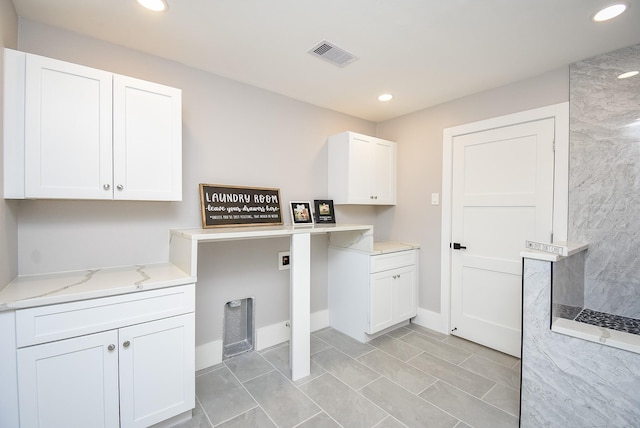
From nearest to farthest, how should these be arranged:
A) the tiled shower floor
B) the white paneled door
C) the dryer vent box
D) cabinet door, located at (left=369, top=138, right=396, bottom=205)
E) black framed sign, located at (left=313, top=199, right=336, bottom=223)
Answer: the tiled shower floor < the white paneled door < the dryer vent box < black framed sign, located at (left=313, top=199, right=336, bottom=223) < cabinet door, located at (left=369, top=138, right=396, bottom=205)

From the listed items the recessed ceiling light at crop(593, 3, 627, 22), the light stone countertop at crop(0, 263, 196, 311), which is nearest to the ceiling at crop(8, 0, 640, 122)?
the recessed ceiling light at crop(593, 3, 627, 22)

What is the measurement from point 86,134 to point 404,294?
297 centimetres

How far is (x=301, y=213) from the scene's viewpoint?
2.66 metres

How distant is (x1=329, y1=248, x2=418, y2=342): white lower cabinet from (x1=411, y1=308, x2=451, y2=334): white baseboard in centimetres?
10

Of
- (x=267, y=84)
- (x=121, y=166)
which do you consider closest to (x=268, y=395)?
(x=121, y=166)

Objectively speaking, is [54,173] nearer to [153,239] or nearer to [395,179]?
[153,239]

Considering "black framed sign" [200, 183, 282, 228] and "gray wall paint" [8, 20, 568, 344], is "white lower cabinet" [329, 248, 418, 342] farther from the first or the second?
"black framed sign" [200, 183, 282, 228]

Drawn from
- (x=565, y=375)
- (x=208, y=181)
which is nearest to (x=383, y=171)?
(x=208, y=181)

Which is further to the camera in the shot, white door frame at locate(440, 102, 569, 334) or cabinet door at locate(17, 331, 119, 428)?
white door frame at locate(440, 102, 569, 334)

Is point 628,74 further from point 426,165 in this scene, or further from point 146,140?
point 146,140

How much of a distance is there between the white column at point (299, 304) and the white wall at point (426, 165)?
5.18 ft

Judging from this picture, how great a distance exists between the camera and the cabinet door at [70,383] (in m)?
1.27

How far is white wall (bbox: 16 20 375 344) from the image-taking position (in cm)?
175

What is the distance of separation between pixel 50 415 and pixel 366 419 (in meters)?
1.64
